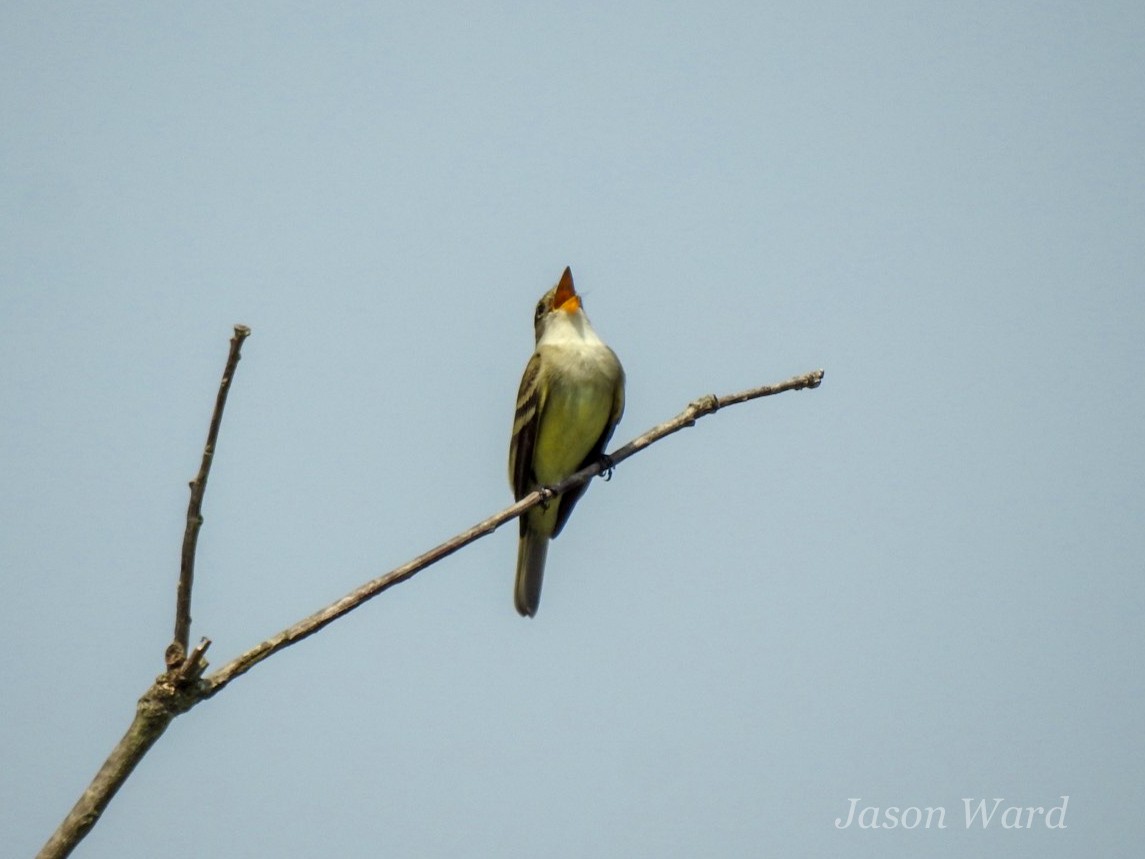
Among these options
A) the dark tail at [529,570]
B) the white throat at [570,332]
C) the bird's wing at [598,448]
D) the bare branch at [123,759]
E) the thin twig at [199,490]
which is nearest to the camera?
the bare branch at [123,759]

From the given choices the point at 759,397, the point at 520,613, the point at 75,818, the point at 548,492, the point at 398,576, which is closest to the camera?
the point at 75,818

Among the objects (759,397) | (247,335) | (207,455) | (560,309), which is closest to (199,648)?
(207,455)

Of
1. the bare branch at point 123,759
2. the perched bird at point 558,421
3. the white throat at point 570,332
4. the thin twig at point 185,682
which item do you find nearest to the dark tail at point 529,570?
the perched bird at point 558,421

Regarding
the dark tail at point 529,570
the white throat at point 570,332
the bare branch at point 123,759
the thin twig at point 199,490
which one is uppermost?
the white throat at point 570,332

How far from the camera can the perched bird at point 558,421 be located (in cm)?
930

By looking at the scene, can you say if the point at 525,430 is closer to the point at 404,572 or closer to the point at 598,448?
the point at 598,448

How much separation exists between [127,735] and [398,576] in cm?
95

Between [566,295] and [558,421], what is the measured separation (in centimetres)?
105

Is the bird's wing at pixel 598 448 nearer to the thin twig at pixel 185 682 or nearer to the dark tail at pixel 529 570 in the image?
the dark tail at pixel 529 570

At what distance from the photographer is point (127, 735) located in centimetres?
337

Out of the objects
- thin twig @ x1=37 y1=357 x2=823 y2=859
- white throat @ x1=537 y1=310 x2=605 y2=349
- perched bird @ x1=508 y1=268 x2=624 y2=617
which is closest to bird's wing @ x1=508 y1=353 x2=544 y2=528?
perched bird @ x1=508 y1=268 x2=624 y2=617

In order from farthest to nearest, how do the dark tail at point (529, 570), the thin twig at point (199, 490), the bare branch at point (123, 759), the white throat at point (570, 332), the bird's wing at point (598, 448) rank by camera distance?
the white throat at point (570, 332) < the bird's wing at point (598, 448) < the dark tail at point (529, 570) < the thin twig at point (199, 490) < the bare branch at point (123, 759)

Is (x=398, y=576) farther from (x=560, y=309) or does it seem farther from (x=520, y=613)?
(x=560, y=309)

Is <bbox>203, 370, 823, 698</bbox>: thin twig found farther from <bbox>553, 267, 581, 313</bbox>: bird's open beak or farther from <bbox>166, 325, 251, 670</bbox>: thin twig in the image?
<bbox>553, 267, 581, 313</bbox>: bird's open beak
